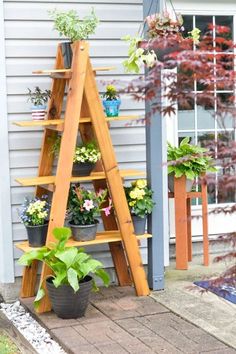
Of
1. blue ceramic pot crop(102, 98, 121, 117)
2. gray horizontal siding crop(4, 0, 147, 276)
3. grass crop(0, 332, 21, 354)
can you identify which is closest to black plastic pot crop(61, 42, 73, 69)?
gray horizontal siding crop(4, 0, 147, 276)

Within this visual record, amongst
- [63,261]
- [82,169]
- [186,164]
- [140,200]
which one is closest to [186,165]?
[186,164]

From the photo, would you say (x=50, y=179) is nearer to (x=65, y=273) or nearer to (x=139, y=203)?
(x=139, y=203)

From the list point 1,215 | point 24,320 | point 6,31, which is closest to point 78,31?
point 6,31

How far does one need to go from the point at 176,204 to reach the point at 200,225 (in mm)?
630

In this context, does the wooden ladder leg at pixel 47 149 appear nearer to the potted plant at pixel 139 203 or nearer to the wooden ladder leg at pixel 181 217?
the potted plant at pixel 139 203

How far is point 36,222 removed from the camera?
4883mm

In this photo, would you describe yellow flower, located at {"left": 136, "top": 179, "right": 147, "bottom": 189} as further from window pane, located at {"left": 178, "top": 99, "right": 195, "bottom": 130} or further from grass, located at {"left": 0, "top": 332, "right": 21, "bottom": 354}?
grass, located at {"left": 0, "top": 332, "right": 21, "bottom": 354}

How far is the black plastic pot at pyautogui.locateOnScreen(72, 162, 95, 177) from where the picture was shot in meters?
4.97

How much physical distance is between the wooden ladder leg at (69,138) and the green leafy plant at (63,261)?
10 centimetres

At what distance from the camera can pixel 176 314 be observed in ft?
15.3

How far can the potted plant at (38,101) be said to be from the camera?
5.04 m

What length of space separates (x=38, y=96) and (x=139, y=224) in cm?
122

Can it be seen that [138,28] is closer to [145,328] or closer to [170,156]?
[170,156]

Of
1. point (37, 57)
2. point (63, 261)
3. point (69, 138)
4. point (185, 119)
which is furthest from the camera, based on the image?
point (185, 119)
